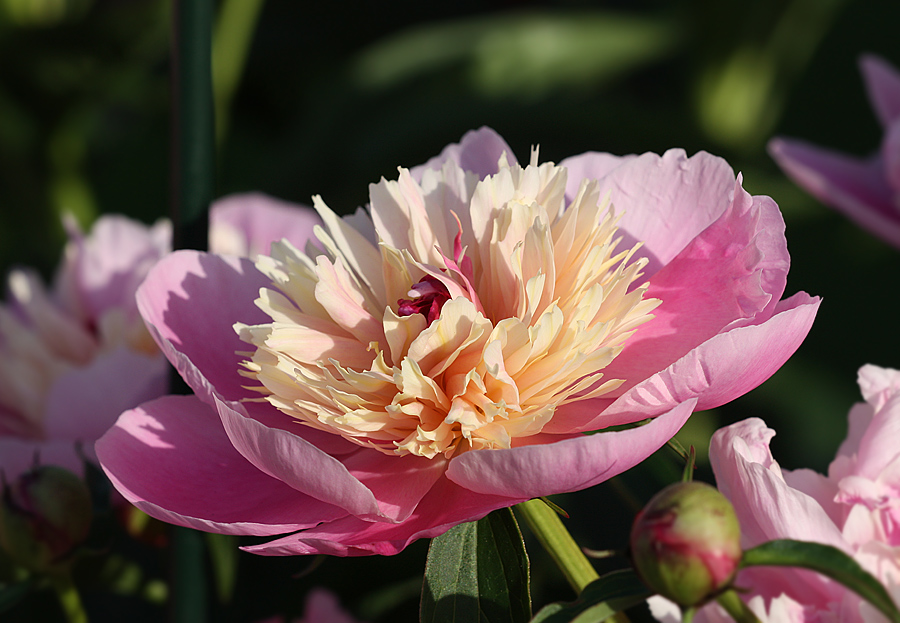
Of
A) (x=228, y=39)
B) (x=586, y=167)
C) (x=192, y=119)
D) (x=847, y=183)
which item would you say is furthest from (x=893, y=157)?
(x=228, y=39)

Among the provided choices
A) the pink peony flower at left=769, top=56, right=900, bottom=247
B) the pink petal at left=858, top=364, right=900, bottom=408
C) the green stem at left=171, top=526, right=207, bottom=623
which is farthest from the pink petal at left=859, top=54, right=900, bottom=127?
the green stem at left=171, top=526, right=207, bottom=623

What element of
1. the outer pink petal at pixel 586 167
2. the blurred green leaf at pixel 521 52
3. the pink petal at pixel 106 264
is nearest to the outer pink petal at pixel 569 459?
the outer pink petal at pixel 586 167

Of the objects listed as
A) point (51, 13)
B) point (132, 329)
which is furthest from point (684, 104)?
point (132, 329)

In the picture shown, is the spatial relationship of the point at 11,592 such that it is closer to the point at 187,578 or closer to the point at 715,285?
the point at 187,578

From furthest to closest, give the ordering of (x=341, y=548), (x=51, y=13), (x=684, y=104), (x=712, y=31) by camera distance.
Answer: (x=684, y=104)
(x=712, y=31)
(x=51, y=13)
(x=341, y=548)

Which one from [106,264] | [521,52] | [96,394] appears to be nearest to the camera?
[96,394]

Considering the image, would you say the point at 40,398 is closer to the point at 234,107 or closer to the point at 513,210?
the point at 513,210

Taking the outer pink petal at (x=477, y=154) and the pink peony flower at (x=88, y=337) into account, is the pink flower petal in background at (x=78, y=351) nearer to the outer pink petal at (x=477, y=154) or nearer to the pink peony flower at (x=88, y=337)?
the pink peony flower at (x=88, y=337)
